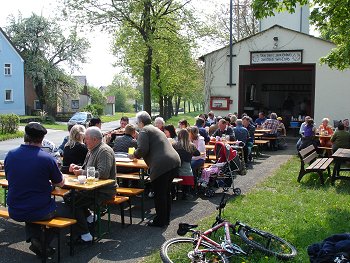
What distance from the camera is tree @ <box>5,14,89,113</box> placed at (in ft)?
160

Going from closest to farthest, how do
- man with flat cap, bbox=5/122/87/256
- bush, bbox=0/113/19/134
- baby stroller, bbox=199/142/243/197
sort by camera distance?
man with flat cap, bbox=5/122/87/256 → baby stroller, bbox=199/142/243/197 → bush, bbox=0/113/19/134

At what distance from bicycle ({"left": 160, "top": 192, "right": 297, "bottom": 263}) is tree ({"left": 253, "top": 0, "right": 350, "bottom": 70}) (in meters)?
5.35

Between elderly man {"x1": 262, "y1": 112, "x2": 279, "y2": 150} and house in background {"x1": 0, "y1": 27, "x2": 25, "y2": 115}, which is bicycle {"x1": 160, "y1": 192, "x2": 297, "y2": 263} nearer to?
elderly man {"x1": 262, "y1": 112, "x2": 279, "y2": 150}

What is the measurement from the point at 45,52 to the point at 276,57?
35495mm

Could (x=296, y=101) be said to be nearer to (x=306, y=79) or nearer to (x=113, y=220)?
(x=306, y=79)

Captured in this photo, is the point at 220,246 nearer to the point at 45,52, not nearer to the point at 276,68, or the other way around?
the point at 276,68

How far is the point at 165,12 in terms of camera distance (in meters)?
24.8

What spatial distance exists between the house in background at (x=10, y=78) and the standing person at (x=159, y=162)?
43.5 meters

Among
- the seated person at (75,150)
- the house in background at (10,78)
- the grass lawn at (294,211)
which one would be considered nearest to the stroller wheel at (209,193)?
the grass lawn at (294,211)

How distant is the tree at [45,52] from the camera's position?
4888 centimetres

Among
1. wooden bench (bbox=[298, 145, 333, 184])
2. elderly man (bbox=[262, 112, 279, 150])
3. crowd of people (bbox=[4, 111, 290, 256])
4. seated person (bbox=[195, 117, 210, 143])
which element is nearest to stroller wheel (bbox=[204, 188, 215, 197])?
crowd of people (bbox=[4, 111, 290, 256])

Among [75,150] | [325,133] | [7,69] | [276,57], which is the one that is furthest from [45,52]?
[75,150]

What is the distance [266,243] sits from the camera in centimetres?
554

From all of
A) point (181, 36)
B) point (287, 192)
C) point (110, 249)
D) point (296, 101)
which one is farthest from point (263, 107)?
point (110, 249)
